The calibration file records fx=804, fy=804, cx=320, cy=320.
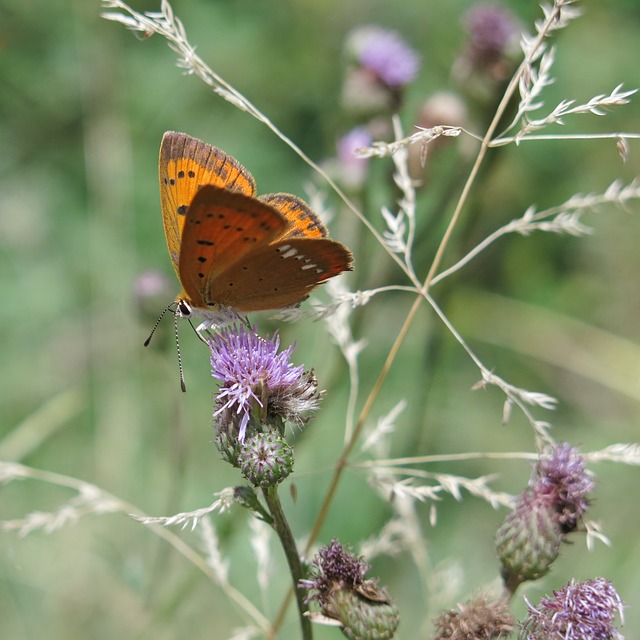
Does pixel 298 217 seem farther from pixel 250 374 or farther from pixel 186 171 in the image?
pixel 250 374

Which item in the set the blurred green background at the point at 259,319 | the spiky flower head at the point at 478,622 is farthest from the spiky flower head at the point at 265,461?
the blurred green background at the point at 259,319

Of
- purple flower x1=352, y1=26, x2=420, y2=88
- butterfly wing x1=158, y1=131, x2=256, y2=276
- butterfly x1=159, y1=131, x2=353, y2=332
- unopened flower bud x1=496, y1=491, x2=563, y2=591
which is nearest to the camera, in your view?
unopened flower bud x1=496, y1=491, x2=563, y2=591

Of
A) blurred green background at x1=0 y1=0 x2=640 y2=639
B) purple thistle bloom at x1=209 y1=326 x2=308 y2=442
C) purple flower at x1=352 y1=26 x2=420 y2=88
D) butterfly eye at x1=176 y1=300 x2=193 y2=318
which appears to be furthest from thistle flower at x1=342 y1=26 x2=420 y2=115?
purple thistle bloom at x1=209 y1=326 x2=308 y2=442

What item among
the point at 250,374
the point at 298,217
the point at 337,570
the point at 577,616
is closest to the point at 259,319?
the point at 298,217

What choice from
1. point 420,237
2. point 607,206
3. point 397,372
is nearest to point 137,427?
point 397,372

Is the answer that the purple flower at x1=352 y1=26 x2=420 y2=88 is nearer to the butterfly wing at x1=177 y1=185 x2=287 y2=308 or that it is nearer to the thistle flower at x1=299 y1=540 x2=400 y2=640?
the butterfly wing at x1=177 y1=185 x2=287 y2=308

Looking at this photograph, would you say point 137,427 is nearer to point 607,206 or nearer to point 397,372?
point 397,372
